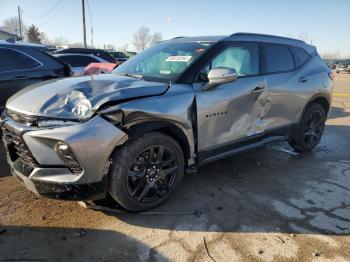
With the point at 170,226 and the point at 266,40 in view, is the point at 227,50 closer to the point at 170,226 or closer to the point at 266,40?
the point at 266,40

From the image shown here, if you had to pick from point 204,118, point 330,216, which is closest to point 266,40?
point 204,118

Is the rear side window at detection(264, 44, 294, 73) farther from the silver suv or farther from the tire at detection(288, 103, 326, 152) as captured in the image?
the tire at detection(288, 103, 326, 152)

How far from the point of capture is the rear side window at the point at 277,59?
4758 mm

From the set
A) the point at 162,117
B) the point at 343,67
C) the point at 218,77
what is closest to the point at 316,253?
the point at 162,117

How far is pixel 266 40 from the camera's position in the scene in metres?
4.89

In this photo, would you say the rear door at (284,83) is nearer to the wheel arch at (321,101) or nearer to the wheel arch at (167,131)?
the wheel arch at (321,101)

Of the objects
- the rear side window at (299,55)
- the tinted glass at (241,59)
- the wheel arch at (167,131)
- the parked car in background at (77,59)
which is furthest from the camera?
the parked car in background at (77,59)

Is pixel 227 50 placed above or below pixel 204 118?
above

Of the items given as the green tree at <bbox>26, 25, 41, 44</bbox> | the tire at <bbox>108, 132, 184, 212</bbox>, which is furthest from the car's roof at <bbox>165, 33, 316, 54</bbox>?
the green tree at <bbox>26, 25, 41, 44</bbox>

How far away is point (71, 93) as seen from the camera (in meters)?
3.33

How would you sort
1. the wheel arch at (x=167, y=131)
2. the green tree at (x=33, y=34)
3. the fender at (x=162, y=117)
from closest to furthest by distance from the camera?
the fender at (x=162, y=117) < the wheel arch at (x=167, y=131) < the green tree at (x=33, y=34)

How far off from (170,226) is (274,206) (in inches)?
48.4

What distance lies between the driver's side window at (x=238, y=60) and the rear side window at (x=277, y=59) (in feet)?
0.67

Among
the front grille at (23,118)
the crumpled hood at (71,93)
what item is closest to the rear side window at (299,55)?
the crumpled hood at (71,93)
